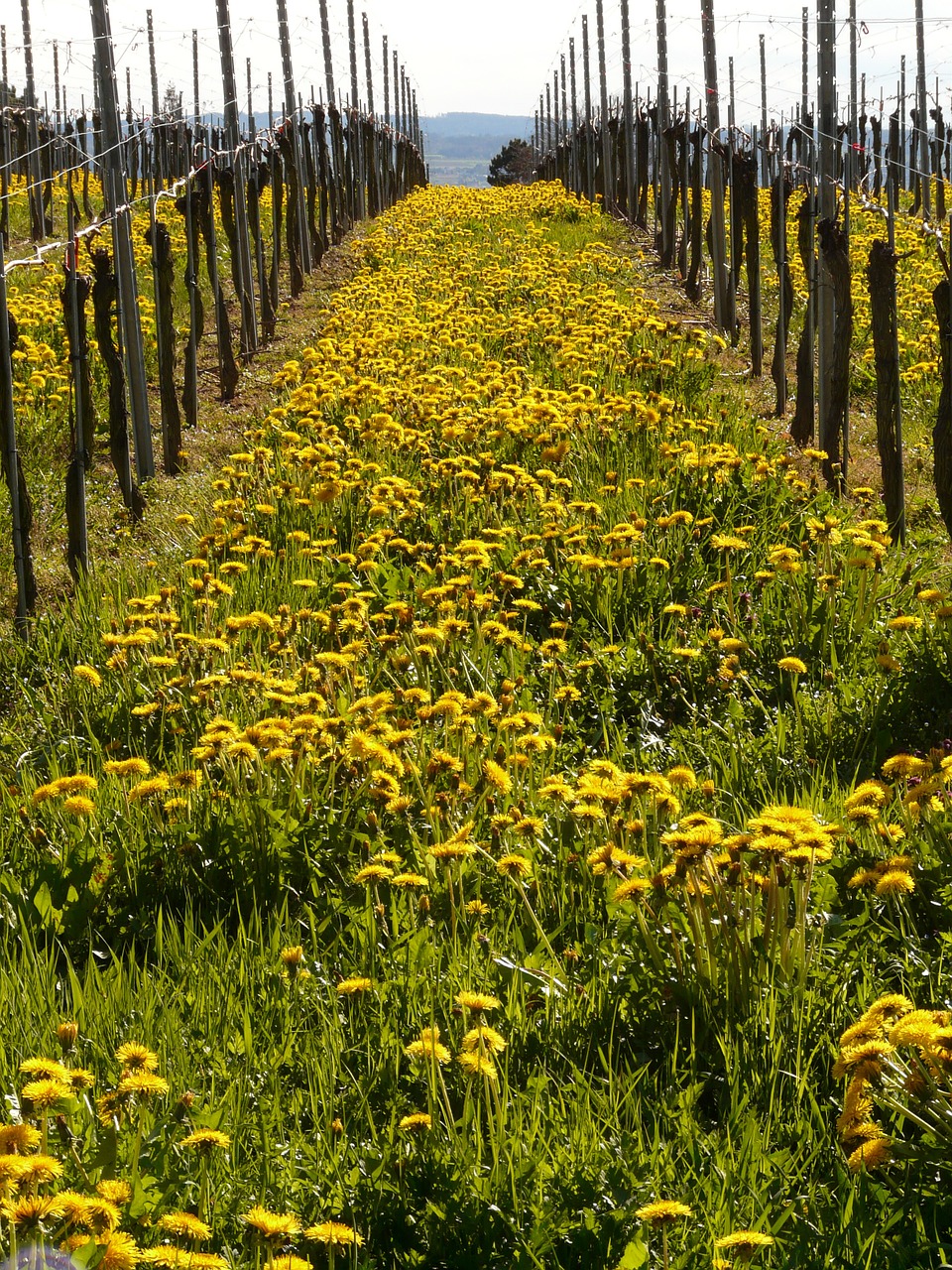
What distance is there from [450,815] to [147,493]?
5.16 m

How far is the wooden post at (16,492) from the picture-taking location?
6.01 metres

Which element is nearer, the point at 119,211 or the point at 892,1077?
the point at 892,1077

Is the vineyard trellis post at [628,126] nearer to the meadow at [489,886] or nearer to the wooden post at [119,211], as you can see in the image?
the wooden post at [119,211]

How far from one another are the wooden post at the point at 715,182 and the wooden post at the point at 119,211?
267 inches

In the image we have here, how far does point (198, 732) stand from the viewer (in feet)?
15.0

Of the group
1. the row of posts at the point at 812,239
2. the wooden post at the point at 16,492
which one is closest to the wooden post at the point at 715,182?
the row of posts at the point at 812,239

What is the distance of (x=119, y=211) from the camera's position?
8.46 meters

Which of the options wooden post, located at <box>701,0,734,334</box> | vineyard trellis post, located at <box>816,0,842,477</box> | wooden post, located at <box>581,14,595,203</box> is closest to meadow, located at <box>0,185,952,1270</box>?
vineyard trellis post, located at <box>816,0,842,477</box>

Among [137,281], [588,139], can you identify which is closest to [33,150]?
[137,281]

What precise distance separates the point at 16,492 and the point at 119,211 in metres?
3.22

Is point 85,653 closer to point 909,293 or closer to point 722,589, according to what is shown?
point 722,589

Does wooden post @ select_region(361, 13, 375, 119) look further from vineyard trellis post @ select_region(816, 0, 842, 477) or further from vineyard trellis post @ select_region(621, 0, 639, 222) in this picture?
vineyard trellis post @ select_region(816, 0, 842, 477)

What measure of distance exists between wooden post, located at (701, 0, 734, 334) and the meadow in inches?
288

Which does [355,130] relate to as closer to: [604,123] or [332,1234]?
[604,123]
